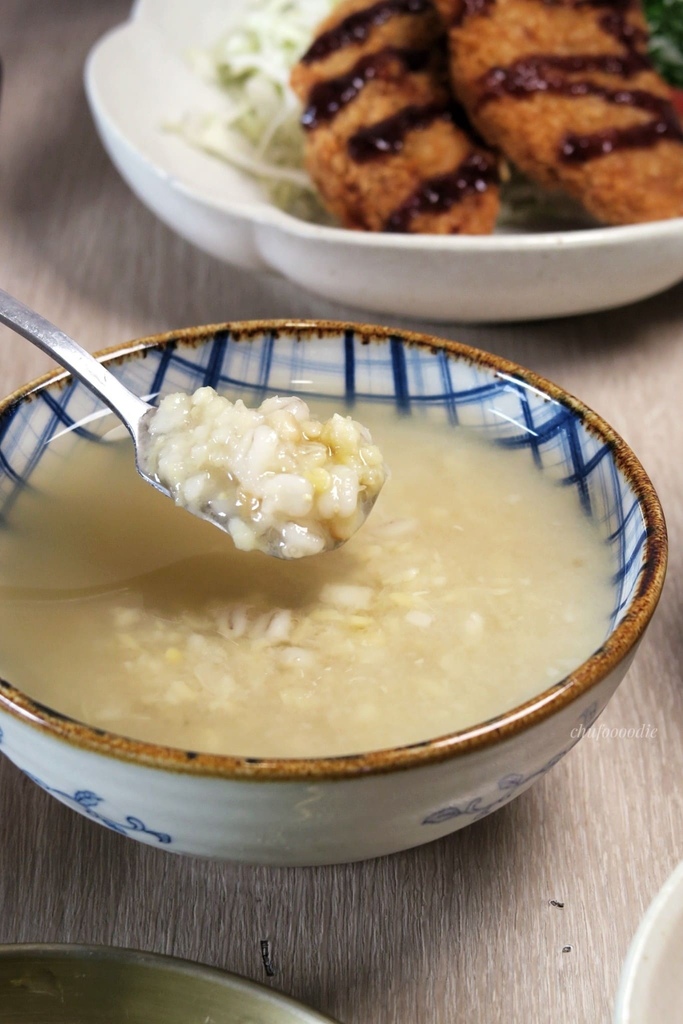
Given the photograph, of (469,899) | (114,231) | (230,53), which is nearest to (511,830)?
(469,899)

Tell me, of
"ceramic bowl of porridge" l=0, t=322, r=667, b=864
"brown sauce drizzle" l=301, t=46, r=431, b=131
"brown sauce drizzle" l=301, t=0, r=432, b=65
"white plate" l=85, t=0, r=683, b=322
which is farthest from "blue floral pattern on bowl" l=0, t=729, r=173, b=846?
"brown sauce drizzle" l=301, t=0, r=432, b=65

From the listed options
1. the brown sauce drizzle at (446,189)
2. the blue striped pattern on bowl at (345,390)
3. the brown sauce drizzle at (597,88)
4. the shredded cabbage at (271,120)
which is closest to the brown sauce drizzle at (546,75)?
the brown sauce drizzle at (597,88)

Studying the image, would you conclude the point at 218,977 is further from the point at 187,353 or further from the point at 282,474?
the point at 187,353

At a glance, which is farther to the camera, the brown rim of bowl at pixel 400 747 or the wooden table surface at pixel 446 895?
the wooden table surface at pixel 446 895

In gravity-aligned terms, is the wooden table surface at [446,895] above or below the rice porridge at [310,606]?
below

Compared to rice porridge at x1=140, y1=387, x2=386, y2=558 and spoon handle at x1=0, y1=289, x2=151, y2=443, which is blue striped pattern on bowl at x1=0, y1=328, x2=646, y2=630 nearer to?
spoon handle at x1=0, y1=289, x2=151, y2=443

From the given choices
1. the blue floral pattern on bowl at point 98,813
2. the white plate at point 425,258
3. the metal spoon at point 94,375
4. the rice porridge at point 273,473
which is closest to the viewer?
the blue floral pattern on bowl at point 98,813

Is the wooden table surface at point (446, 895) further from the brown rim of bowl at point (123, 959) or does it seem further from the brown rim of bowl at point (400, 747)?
the brown rim of bowl at point (400, 747)
